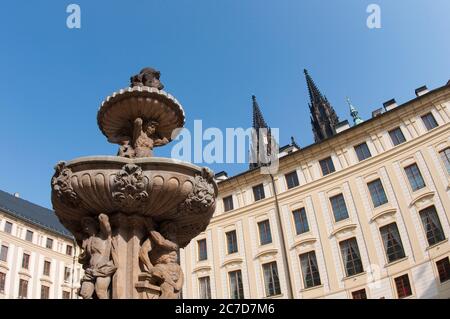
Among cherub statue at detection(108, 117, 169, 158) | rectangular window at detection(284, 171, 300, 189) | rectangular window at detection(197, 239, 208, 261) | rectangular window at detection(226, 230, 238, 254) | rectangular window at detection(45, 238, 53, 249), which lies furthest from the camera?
rectangular window at detection(45, 238, 53, 249)

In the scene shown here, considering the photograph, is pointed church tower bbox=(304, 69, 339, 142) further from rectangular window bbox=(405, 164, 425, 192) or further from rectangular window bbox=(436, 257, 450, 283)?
rectangular window bbox=(436, 257, 450, 283)

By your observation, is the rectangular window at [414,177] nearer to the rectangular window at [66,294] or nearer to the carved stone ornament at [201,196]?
the carved stone ornament at [201,196]

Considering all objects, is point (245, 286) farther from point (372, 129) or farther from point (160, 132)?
point (160, 132)

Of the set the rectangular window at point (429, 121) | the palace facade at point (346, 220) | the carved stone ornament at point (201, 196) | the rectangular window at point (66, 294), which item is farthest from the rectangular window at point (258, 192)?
the rectangular window at point (66, 294)

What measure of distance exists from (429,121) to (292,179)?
10.7 meters

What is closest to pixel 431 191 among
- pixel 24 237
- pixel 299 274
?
pixel 299 274

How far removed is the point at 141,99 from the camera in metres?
7.25

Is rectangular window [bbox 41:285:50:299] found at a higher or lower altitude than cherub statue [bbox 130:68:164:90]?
higher

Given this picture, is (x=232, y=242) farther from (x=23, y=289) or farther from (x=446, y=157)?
(x=23, y=289)

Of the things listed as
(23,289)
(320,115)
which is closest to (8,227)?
(23,289)

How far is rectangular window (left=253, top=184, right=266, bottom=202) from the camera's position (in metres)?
32.6

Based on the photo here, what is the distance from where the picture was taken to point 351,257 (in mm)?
27000

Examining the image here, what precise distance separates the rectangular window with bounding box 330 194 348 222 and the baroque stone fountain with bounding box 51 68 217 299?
78.5 ft

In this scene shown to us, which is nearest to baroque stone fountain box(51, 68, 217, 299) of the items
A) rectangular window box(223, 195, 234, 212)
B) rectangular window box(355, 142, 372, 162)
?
rectangular window box(355, 142, 372, 162)
